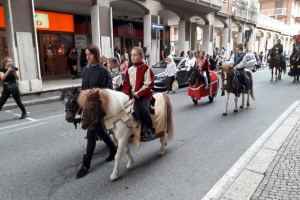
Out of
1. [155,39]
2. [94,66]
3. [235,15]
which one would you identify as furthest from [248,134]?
[235,15]

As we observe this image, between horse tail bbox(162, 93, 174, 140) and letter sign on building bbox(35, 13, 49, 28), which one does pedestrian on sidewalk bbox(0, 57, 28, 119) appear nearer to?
horse tail bbox(162, 93, 174, 140)

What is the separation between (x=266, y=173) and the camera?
140 inches

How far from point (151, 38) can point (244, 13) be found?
59.8 feet

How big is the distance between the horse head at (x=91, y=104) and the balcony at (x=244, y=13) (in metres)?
27.9

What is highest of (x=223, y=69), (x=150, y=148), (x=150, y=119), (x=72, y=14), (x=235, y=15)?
(x=235, y=15)

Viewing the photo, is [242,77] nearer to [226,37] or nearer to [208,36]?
[208,36]

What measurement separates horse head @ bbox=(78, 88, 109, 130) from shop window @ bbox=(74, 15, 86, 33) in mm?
14827

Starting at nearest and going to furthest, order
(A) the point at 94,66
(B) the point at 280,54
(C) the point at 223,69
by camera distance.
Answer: (A) the point at 94,66, (C) the point at 223,69, (B) the point at 280,54

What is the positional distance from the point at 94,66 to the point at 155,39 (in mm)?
14452

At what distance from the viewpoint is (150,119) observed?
3.76m

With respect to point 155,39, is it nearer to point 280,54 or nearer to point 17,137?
point 280,54

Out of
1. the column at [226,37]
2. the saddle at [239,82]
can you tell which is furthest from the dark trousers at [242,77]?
the column at [226,37]

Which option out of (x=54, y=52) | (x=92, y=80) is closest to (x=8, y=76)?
(x=92, y=80)

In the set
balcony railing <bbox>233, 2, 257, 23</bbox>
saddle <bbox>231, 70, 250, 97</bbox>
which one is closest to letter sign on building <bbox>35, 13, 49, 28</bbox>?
saddle <bbox>231, 70, 250, 97</bbox>
